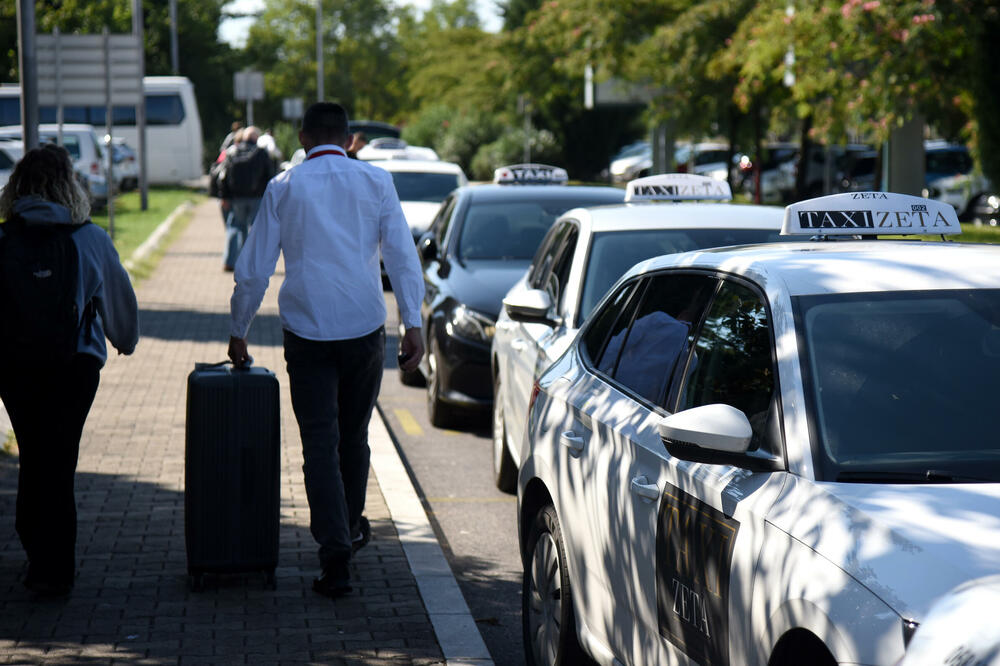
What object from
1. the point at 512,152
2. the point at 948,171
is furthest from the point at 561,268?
the point at 512,152

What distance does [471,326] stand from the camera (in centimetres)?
927

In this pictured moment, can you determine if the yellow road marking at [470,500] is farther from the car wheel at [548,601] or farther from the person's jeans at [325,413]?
the car wheel at [548,601]

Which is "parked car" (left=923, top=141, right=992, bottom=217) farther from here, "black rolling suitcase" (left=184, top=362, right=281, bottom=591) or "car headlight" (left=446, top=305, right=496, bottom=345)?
"black rolling suitcase" (left=184, top=362, right=281, bottom=591)

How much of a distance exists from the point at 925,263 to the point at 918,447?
2.30ft

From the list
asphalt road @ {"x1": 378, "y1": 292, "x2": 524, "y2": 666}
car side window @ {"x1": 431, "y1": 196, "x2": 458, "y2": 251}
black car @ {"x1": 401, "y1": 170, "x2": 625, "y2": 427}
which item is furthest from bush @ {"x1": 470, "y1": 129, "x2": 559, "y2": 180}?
asphalt road @ {"x1": 378, "y1": 292, "x2": 524, "y2": 666}

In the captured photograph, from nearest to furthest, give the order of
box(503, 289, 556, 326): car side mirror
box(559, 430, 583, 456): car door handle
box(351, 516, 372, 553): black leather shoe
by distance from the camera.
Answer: box(559, 430, 583, 456): car door handle → box(351, 516, 372, 553): black leather shoe → box(503, 289, 556, 326): car side mirror

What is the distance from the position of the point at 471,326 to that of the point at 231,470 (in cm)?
389

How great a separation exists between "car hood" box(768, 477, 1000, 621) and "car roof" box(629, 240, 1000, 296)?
0.74m

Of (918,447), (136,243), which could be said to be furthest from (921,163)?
(918,447)

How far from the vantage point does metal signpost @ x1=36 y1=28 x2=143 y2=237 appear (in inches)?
736

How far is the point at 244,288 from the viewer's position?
18.4 feet

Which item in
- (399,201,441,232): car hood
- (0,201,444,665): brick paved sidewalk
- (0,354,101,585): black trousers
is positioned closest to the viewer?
(0,201,444,665): brick paved sidewalk

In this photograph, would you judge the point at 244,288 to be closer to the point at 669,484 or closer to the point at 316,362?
the point at 316,362

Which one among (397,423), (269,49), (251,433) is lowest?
(397,423)
